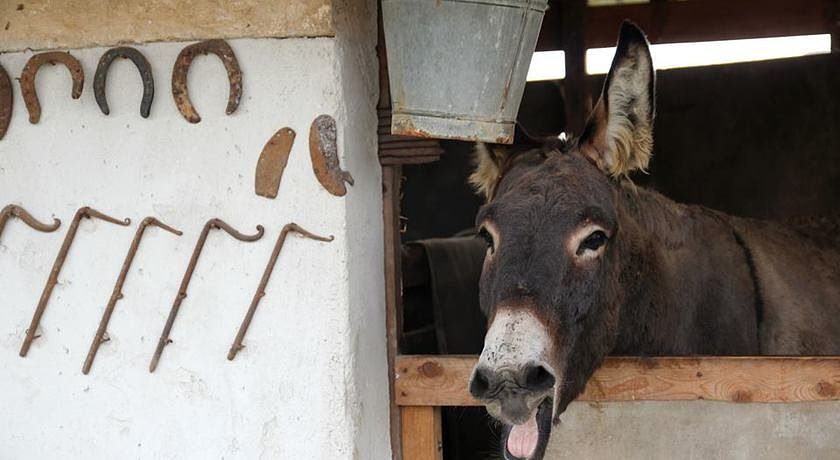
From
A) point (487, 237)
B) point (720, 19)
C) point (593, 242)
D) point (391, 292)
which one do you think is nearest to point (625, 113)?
point (593, 242)

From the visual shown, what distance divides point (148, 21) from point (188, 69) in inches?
7.8

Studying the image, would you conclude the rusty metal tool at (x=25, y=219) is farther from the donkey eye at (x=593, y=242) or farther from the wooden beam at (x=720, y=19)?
the wooden beam at (x=720, y=19)

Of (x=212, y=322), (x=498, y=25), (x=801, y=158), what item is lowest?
(x=212, y=322)

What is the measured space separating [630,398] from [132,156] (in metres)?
1.72


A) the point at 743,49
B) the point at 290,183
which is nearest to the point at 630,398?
the point at 290,183

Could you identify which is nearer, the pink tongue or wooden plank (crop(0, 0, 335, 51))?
the pink tongue

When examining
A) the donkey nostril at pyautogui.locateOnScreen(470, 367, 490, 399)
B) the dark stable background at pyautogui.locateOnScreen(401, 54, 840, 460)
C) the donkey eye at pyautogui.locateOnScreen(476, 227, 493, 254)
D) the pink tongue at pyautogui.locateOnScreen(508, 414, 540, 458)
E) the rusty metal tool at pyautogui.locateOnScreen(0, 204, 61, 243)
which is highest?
the dark stable background at pyautogui.locateOnScreen(401, 54, 840, 460)

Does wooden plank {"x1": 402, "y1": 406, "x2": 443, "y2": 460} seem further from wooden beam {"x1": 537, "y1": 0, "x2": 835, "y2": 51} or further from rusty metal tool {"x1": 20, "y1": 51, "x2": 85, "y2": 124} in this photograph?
wooden beam {"x1": 537, "y1": 0, "x2": 835, "y2": 51}

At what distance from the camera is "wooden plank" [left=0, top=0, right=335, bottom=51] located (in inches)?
127

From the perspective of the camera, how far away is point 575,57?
6328mm

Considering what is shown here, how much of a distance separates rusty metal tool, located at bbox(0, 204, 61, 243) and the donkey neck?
1758 mm

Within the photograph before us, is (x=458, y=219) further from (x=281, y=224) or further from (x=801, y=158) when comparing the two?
(x=281, y=224)

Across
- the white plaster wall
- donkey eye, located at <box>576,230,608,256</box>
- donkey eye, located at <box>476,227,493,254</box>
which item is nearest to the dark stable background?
the white plaster wall

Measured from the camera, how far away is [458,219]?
6.97 meters
